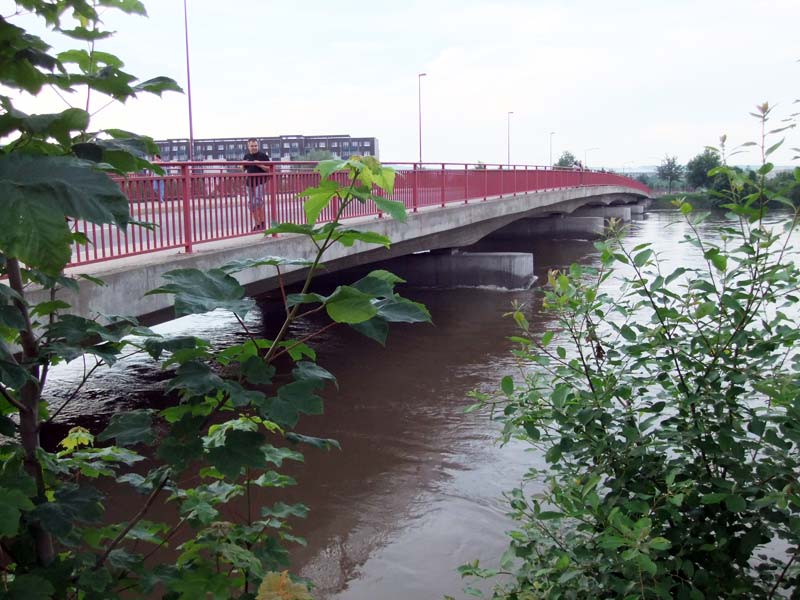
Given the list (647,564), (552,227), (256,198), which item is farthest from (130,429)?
(552,227)

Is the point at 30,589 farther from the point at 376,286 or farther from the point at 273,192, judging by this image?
the point at 273,192

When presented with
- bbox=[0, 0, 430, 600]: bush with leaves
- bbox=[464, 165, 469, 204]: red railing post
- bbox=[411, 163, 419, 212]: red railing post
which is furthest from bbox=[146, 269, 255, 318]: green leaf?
bbox=[464, 165, 469, 204]: red railing post

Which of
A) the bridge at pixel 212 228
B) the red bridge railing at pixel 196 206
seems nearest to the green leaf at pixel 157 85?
the bridge at pixel 212 228

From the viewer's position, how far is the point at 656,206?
262ft

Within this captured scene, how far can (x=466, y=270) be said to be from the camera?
2041cm

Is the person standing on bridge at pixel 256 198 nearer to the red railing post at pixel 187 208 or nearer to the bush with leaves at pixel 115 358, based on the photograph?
the red railing post at pixel 187 208


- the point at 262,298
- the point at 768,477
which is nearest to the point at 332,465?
the point at 768,477

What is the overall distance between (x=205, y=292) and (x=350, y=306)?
0.95 ft

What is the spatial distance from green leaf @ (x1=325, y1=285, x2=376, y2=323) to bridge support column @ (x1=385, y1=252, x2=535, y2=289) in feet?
61.8

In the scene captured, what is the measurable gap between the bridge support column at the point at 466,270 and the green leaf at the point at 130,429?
18.6m

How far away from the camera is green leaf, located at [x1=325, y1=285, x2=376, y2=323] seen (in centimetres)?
142

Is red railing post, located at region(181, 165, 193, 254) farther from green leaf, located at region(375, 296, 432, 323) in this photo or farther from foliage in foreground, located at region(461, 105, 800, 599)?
green leaf, located at region(375, 296, 432, 323)

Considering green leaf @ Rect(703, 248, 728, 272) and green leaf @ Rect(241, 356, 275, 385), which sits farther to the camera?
green leaf @ Rect(703, 248, 728, 272)

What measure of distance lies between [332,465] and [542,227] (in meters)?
31.7
